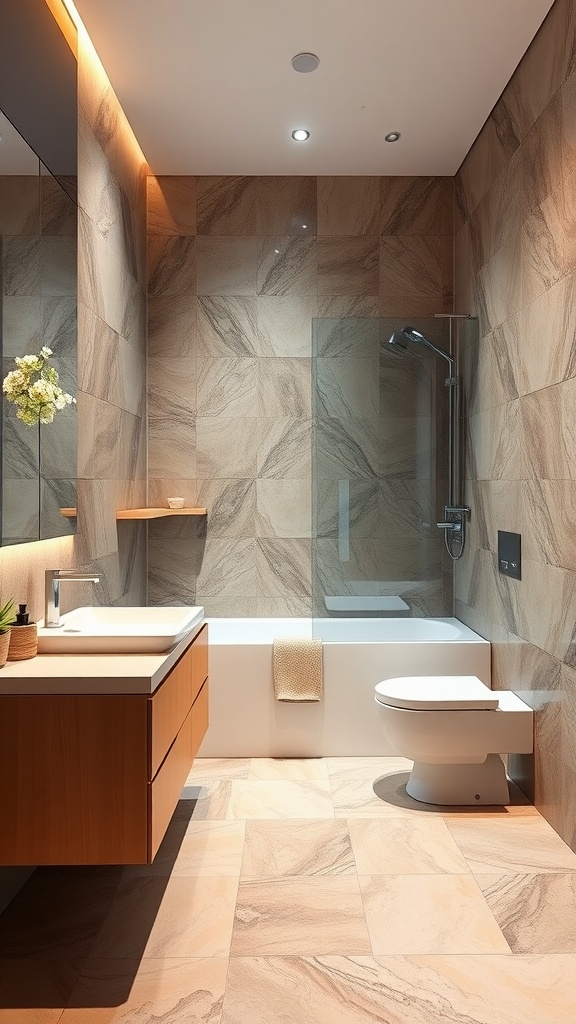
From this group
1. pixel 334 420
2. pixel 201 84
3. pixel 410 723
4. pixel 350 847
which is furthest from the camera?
pixel 334 420

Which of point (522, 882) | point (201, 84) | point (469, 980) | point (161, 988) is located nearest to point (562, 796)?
point (522, 882)

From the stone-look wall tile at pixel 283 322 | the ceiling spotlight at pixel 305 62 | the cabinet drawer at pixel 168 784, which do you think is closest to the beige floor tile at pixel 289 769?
the cabinet drawer at pixel 168 784

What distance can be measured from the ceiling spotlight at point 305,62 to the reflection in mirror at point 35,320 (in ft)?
3.60

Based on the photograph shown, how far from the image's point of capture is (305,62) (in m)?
3.04

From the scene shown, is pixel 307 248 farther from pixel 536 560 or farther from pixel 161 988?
pixel 161 988

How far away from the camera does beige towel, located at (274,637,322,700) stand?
11.3 feet

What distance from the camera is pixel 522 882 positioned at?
7.75 ft

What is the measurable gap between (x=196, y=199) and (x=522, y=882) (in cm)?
365

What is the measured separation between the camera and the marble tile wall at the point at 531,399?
8.54 ft

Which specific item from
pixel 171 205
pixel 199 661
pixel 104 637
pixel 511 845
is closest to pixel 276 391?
pixel 171 205

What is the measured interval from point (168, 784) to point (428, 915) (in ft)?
2.77

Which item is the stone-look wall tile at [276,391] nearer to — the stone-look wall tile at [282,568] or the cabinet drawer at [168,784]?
the stone-look wall tile at [282,568]

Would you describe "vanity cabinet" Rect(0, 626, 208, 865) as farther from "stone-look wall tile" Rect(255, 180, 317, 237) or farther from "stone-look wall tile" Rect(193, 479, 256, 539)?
"stone-look wall tile" Rect(255, 180, 317, 237)

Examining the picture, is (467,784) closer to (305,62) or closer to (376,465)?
(376,465)
